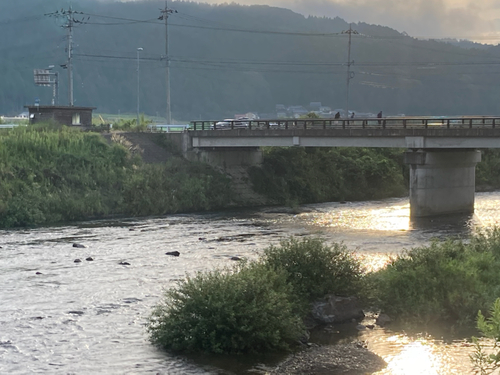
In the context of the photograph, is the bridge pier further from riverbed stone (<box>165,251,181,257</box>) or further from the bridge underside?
riverbed stone (<box>165,251,181,257</box>)

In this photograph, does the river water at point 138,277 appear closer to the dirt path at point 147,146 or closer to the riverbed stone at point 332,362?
the riverbed stone at point 332,362

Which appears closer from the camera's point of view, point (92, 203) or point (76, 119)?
point (92, 203)

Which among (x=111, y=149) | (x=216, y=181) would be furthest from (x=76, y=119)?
(x=216, y=181)

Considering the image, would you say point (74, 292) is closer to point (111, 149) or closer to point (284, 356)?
point (284, 356)

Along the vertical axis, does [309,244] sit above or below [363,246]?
above

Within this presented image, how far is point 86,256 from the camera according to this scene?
3844 centimetres

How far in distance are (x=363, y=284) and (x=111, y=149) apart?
42973mm

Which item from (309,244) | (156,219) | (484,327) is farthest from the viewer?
(156,219)

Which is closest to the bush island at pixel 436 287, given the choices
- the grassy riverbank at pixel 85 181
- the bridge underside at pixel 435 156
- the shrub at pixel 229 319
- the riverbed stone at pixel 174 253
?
the shrub at pixel 229 319

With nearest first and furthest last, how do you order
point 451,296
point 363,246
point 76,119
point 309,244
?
point 451,296, point 309,244, point 363,246, point 76,119

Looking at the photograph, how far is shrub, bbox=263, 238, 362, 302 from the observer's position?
1021 inches

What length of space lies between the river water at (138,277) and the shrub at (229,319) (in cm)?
57

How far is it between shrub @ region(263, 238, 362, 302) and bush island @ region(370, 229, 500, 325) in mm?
1169

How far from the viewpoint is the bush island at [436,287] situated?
25.1 metres
